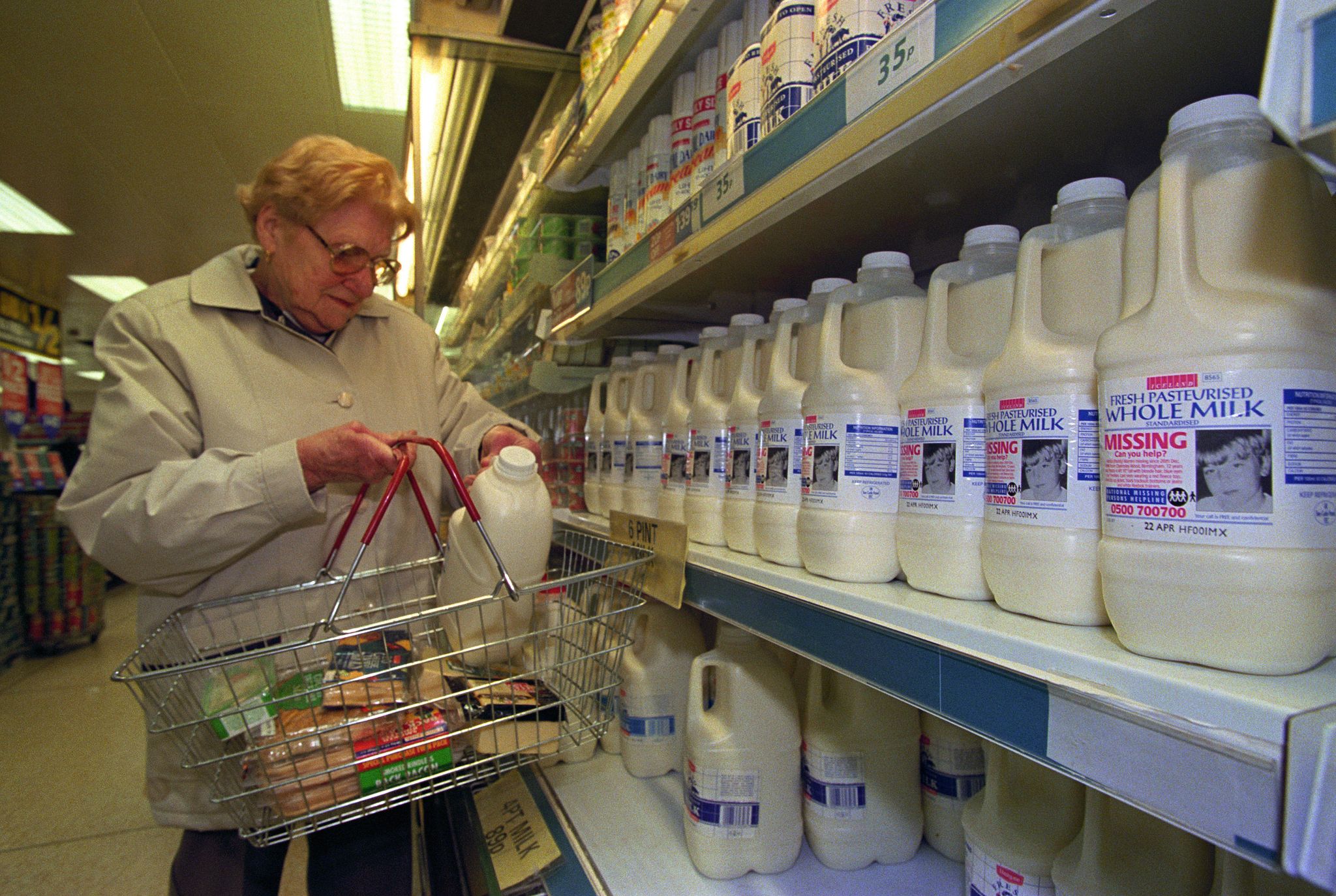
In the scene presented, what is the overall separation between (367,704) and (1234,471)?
933mm

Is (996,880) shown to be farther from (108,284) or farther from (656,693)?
(108,284)

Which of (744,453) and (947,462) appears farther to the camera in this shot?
(744,453)

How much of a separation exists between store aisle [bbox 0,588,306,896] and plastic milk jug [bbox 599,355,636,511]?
1.58 m

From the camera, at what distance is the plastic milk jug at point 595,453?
177cm

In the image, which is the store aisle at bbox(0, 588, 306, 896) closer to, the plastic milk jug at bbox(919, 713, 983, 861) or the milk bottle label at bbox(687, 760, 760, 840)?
the milk bottle label at bbox(687, 760, 760, 840)

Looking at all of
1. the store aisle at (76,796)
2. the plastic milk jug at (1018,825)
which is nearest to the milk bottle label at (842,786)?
the plastic milk jug at (1018,825)

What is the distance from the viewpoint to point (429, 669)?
106cm

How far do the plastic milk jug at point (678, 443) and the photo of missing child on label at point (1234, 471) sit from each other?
84 cm

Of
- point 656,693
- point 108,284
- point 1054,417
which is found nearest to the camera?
point 1054,417

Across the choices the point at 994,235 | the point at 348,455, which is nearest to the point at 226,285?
the point at 348,455

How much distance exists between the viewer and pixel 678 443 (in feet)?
4.47

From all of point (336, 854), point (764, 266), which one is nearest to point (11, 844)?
point (336, 854)

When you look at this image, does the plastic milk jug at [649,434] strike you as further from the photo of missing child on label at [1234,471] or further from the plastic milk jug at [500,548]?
the photo of missing child on label at [1234,471]

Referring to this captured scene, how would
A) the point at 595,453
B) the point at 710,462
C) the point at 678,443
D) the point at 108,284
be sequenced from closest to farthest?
the point at 710,462
the point at 678,443
the point at 595,453
the point at 108,284
